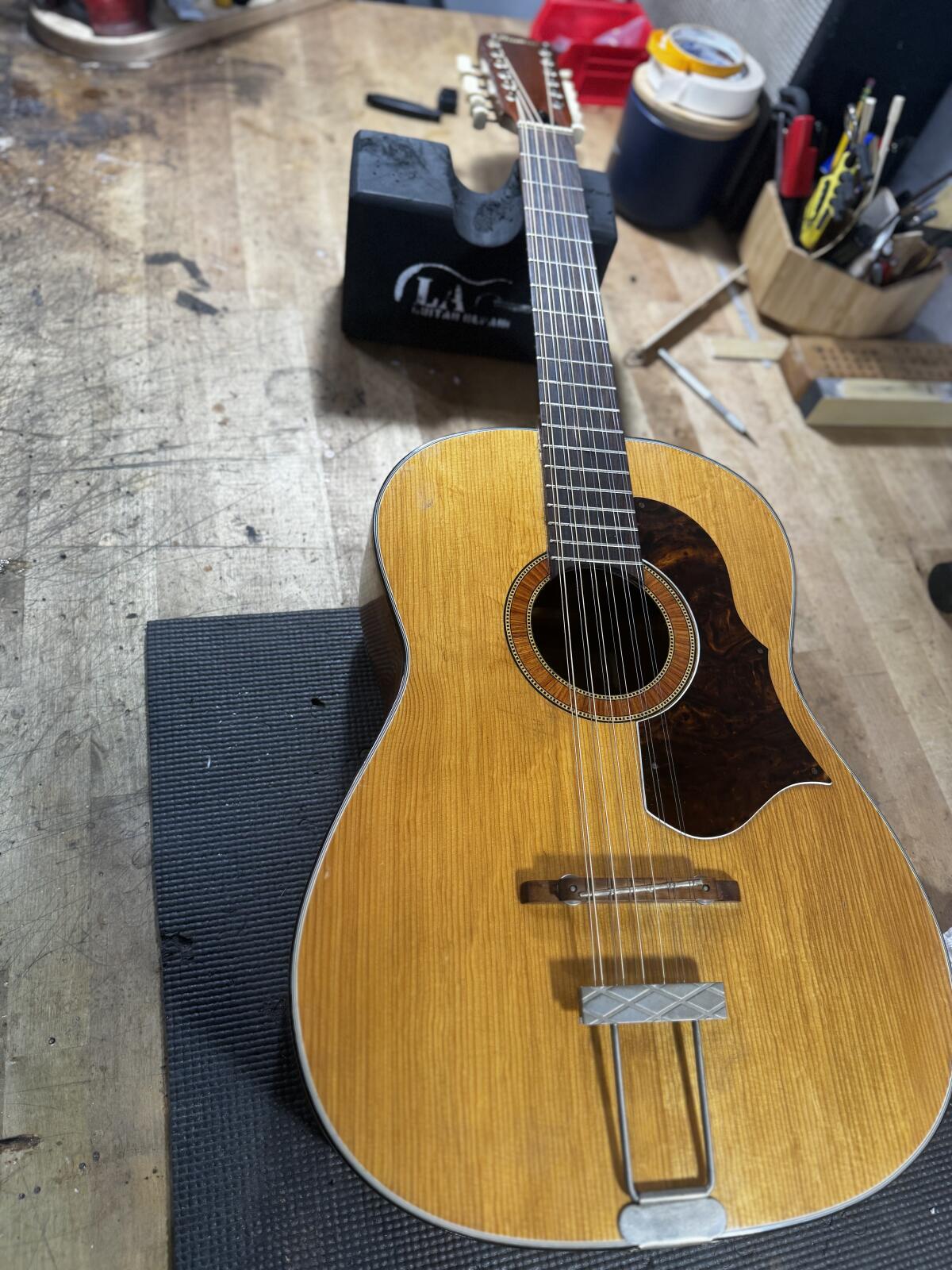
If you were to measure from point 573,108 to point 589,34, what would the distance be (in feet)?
3.11

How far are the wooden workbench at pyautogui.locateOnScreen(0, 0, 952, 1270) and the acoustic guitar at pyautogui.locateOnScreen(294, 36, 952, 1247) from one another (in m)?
0.17

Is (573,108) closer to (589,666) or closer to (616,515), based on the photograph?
(616,515)

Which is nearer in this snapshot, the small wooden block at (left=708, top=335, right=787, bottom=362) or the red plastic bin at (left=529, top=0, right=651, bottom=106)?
the small wooden block at (left=708, top=335, right=787, bottom=362)

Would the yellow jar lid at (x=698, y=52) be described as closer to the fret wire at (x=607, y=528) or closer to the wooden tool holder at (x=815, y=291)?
the wooden tool holder at (x=815, y=291)

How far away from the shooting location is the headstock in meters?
1.70

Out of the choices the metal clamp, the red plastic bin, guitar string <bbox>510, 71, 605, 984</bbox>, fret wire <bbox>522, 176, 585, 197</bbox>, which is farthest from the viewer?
the red plastic bin

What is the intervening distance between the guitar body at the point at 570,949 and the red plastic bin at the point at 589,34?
75.4 inches

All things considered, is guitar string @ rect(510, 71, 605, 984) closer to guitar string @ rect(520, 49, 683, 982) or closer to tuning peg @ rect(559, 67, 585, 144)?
guitar string @ rect(520, 49, 683, 982)

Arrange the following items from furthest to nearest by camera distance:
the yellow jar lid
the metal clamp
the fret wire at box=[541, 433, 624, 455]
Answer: the yellow jar lid < the fret wire at box=[541, 433, 624, 455] < the metal clamp

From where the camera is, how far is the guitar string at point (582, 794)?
2.98 ft

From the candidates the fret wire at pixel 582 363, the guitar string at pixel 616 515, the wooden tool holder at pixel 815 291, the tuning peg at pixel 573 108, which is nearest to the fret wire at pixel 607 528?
the guitar string at pixel 616 515

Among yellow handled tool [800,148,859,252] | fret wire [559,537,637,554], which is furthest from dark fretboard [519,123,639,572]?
yellow handled tool [800,148,859,252]

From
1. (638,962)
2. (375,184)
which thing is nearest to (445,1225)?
(638,962)

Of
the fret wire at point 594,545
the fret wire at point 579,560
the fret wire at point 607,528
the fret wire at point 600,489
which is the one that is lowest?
the fret wire at point 579,560
